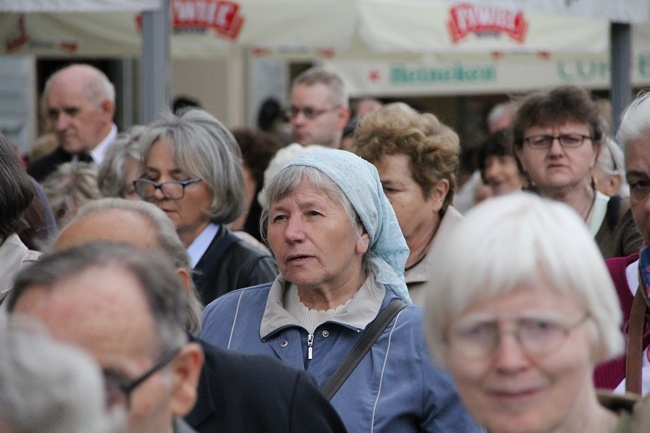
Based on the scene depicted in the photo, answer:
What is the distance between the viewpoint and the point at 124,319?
219cm

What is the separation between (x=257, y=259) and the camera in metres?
5.06

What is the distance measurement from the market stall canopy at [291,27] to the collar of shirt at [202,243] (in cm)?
415

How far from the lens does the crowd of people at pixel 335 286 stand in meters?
2.21

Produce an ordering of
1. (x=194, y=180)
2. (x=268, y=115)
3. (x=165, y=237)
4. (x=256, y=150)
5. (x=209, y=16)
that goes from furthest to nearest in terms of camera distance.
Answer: (x=268, y=115)
(x=209, y=16)
(x=256, y=150)
(x=194, y=180)
(x=165, y=237)

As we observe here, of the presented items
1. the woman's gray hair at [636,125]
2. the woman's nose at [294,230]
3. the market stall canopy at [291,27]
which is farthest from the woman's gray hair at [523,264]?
the market stall canopy at [291,27]

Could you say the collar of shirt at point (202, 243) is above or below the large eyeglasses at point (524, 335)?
below

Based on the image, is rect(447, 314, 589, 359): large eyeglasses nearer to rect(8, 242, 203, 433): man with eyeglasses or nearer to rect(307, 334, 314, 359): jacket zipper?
rect(8, 242, 203, 433): man with eyeglasses

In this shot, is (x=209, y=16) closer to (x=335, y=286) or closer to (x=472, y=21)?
(x=472, y=21)

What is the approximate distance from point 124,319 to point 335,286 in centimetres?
189

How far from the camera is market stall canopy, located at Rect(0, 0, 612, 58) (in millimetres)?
9320

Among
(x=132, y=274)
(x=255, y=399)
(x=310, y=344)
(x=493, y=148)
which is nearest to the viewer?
(x=132, y=274)

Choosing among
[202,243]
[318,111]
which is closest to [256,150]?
[318,111]

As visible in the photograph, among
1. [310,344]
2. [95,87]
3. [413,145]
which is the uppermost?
[95,87]

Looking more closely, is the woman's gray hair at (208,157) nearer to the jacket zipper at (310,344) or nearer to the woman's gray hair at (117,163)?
the woman's gray hair at (117,163)
